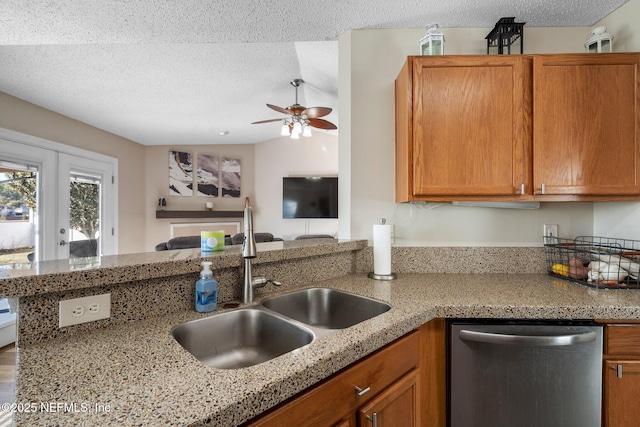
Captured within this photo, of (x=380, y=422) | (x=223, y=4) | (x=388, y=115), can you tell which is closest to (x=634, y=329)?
(x=380, y=422)

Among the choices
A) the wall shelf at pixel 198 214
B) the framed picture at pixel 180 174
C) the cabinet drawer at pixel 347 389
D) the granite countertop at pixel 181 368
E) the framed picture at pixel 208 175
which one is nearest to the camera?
the granite countertop at pixel 181 368

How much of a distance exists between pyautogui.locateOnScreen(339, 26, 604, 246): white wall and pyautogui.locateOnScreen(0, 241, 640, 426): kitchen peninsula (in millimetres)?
337

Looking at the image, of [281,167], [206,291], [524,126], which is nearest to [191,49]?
[206,291]

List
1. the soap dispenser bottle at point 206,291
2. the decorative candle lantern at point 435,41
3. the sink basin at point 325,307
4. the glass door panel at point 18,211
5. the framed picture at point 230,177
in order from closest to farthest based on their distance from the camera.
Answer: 1. the soap dispenser bottle at point 206,291
2. the sink basin at point 325,307
3. the decorative candle lantern at point 435,41
4. the glass door panel at point 18,211
5. the framed picture at point 230,177

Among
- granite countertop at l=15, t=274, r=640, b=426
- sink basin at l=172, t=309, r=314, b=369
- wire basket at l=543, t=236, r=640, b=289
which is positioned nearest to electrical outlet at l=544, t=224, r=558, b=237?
wire basket at l=543, t=236, r=640, b=289

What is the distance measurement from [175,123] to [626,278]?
4865 mm

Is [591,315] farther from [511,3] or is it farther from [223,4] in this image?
[223,4]

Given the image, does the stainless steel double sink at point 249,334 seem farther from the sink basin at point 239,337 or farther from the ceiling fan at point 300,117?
the ceiling fan at point 300,117

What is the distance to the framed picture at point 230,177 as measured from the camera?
230 inches

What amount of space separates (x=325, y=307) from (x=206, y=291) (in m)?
0.58

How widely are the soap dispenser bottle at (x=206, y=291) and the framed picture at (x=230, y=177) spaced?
5.02m

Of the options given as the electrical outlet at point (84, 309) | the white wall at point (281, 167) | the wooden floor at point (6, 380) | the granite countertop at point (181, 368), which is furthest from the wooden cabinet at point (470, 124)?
the white wall at point (281, 167)

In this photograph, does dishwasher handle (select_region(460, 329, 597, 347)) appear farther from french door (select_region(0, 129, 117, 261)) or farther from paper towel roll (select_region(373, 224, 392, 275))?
french door (select_region(0, 129, 117, 261))

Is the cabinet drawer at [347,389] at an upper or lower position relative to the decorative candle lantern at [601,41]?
lower
